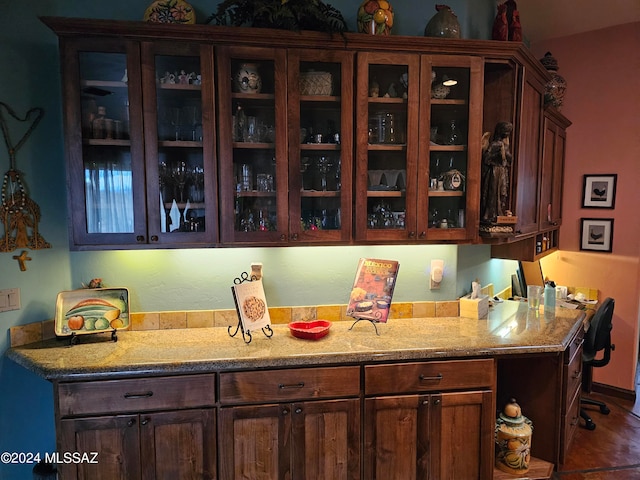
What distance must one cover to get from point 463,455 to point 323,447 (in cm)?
73

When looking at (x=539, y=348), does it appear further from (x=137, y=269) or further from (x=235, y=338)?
(x=137, y=269)

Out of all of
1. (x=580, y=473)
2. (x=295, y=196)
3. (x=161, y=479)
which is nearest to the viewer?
(x=161, y=479)

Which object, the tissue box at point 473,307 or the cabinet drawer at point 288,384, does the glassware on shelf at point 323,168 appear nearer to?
the cabinet drawer at point 288,384

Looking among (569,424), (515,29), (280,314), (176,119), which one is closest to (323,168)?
(176,119)

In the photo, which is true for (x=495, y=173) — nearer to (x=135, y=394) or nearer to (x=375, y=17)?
(x=375, y=17)

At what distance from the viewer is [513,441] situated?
2.22 m

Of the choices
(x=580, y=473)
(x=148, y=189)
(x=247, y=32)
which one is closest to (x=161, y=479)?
(x=148, y=189)

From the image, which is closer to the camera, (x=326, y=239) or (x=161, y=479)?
(x=161, y=479)

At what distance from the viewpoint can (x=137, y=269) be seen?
229cm

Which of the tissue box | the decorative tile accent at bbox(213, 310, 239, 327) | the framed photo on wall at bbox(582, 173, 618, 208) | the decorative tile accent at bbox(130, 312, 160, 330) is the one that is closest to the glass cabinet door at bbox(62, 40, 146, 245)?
the decorative tile accent at bbox(130, 312, 160, 330)

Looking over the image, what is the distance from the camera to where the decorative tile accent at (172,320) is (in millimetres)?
2320

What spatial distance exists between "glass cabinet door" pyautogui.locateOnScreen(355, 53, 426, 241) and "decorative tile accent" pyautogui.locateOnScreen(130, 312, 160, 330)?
1.25 m

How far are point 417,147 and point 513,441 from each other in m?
1.71

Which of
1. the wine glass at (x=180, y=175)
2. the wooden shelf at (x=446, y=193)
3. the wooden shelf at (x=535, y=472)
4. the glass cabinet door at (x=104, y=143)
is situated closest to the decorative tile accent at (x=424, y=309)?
the wooden shelf at (x=446, y=193)
